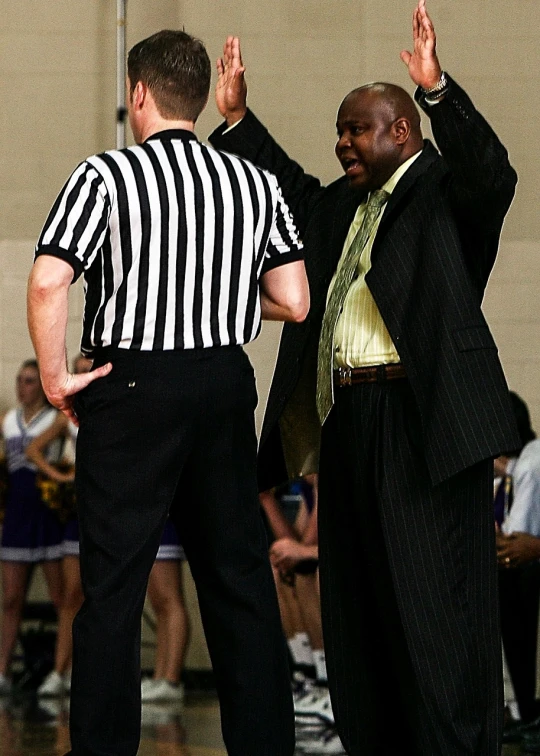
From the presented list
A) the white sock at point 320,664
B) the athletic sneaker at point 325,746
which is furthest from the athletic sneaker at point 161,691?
the athletic sneaker at point 325,746

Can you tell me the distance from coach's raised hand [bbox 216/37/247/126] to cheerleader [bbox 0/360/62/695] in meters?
3.72

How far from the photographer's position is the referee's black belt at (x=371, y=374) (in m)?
3.12

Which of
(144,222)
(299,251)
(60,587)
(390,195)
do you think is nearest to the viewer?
(144,222)

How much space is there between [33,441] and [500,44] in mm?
3133

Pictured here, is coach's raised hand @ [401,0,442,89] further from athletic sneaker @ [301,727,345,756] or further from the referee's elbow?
athletic sneaker @ [301,727,345,756]

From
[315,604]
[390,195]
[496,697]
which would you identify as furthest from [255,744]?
[315,604]

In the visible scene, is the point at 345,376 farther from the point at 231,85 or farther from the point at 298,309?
the point at 231,85

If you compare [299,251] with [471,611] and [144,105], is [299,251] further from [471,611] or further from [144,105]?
[471,611]

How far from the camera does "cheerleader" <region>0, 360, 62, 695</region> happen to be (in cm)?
691

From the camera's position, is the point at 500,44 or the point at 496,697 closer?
the point at 496,697

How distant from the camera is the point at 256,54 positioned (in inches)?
283

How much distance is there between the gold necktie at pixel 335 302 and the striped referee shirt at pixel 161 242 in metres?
0.47

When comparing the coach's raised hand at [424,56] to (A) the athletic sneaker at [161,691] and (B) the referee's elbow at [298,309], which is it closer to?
(B) the referee's elbow at [298,309]

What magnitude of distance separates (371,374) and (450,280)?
28cm
